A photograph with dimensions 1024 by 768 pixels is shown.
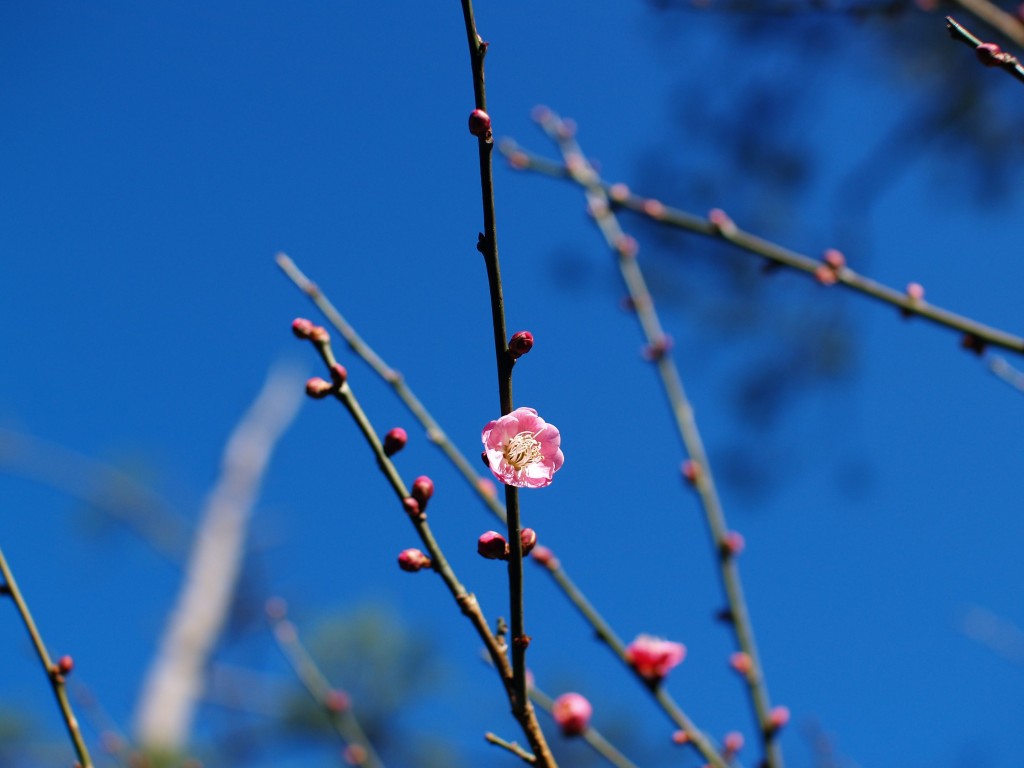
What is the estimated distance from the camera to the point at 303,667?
1.64 metres

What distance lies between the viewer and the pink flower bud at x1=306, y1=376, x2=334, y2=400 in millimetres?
867

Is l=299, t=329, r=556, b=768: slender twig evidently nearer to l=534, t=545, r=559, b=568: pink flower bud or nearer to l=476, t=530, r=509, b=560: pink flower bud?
l=476, t=530, r=509, b=560: pink flower bud

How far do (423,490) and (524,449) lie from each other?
15cm

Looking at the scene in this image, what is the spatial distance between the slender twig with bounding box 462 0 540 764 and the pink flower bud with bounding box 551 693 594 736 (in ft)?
0.87

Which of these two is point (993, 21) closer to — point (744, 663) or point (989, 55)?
point (989, 55)

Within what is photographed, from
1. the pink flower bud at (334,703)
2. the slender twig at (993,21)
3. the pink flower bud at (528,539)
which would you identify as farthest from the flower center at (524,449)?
the slender twig at (993,21)

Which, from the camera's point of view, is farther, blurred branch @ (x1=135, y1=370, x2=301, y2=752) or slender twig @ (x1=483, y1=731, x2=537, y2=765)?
blurred branch @ (x1=135, y1=370, x2=301, y2=752)

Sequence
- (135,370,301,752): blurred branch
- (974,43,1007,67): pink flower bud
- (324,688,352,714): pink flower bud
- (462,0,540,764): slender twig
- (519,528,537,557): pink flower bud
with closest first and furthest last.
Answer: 1. (462,0,540,764): slender twig
2. (519,528,537,557): pink flower bud
3. (974,43,1007,67): pink flower bud
4. (324,688,352,714): pink flower bud
5. (135,370,301,752): blurred branch

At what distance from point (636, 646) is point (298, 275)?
0.81 metres

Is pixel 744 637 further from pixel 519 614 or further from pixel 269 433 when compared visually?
pixel 269 433

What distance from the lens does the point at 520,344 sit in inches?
29.2

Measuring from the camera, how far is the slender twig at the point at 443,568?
761 millimetres

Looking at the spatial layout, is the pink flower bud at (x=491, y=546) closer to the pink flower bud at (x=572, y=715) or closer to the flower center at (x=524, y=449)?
the flower center at (x=524, y=449)

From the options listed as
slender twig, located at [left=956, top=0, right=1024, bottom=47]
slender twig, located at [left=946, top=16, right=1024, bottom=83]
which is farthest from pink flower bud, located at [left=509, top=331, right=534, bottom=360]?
slender twig, located at [left=956, top=0, right=1024, bottom=47]
